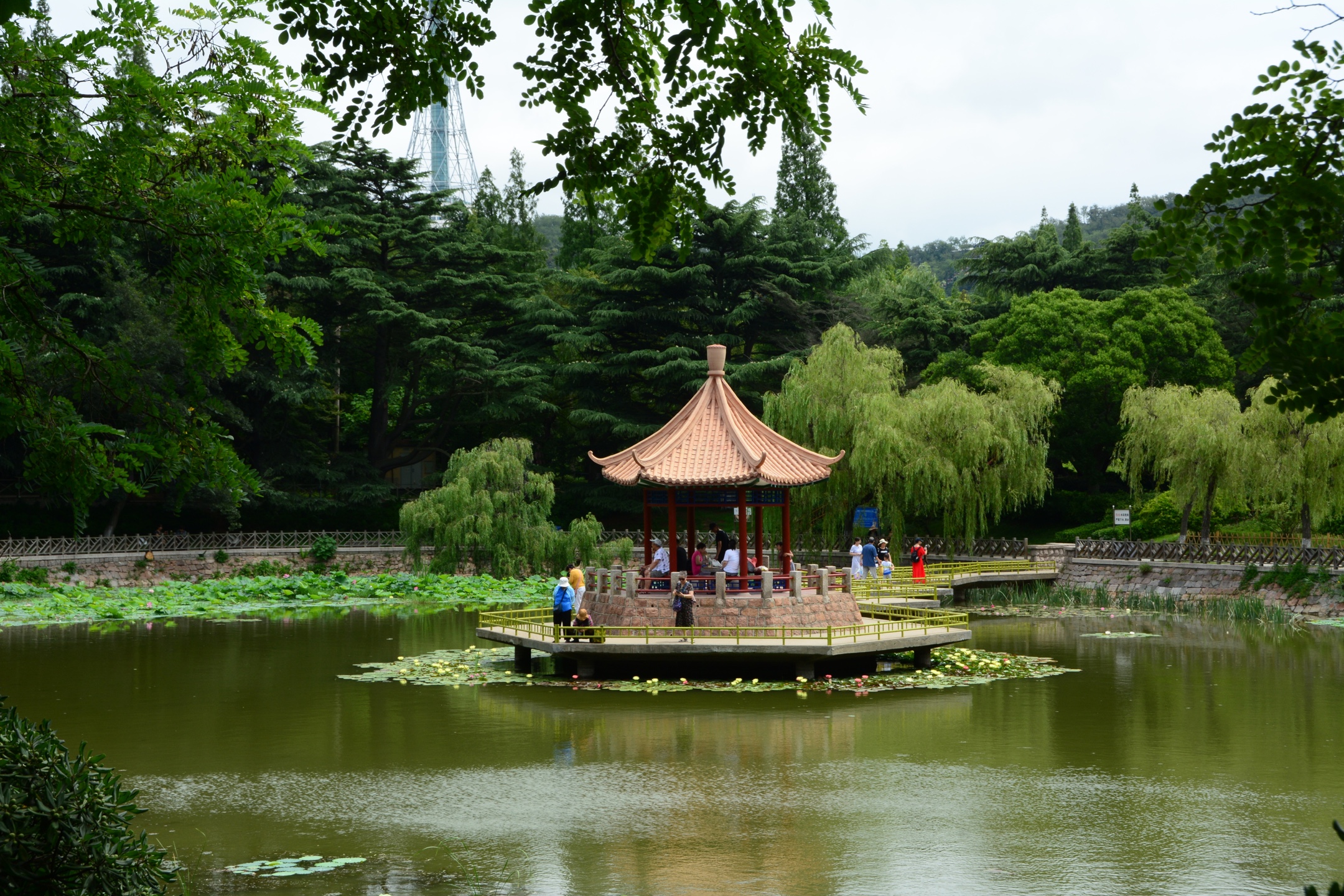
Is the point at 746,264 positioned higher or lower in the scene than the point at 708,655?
higher

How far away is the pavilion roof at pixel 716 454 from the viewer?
70.0 feet

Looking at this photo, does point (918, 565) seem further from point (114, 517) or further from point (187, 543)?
point (114, 517)

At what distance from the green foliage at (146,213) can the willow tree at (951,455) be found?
27137 millimetres

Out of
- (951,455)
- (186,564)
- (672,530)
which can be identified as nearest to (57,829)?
(672,530)

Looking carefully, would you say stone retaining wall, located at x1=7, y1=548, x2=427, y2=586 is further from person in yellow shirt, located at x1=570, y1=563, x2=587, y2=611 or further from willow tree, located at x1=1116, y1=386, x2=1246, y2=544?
willow tree, located at x1=1116, y1=386, x2=1246, y2=544

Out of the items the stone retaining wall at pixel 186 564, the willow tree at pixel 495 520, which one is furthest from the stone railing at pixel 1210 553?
the stone retaining wall at pixel 186 564

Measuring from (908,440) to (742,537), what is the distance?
545 inches

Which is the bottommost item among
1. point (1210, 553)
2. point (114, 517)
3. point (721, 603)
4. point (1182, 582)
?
point (1182, 582)

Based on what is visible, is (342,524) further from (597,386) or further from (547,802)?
(547,802)

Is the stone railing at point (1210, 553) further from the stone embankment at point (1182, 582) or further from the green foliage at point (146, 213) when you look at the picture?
the green foliage at point (146, 213)

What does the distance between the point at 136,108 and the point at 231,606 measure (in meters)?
27.1

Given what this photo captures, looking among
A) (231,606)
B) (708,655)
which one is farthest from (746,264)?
(708,655)

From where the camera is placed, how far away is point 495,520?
119 feet

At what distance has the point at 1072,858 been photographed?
394 inches
